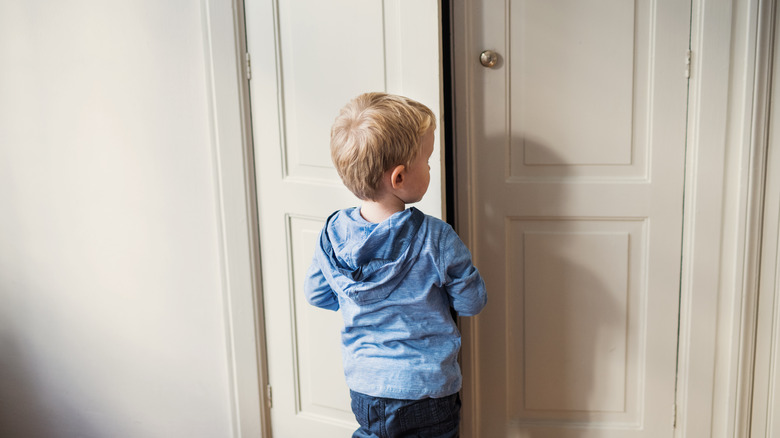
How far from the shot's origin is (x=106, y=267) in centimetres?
245

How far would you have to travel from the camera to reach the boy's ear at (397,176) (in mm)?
1535

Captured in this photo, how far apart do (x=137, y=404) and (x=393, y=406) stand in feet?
3.99

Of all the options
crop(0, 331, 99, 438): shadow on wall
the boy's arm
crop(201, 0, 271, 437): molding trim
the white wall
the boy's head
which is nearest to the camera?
the boy's head

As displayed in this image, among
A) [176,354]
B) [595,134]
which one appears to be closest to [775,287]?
[595,134]

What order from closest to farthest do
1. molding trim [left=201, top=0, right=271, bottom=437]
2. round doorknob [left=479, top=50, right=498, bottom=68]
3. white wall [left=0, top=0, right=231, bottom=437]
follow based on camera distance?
round doorknob [left=479, top=50, right=498, bottom=68] < molding trim [left=201, top=0, right=271, bottom=437] < white wall [left=0, top=0, right=231, bottom=437]

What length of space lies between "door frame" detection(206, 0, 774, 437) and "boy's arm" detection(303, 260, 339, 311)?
514 millimetres

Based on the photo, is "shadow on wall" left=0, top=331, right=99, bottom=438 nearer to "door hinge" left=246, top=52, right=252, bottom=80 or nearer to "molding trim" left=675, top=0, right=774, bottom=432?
"door hinge" left=246, top=52, right=252, bottom=80

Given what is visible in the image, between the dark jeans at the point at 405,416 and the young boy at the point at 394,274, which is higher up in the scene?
the young boy at the point at 394,274

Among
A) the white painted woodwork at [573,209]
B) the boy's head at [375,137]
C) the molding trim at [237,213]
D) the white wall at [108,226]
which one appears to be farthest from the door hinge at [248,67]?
the boy's head at [375,137]

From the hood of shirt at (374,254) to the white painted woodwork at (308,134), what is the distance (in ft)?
1.34

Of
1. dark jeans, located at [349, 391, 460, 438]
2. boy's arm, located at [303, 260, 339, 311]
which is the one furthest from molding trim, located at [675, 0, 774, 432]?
boy's arm, located at [303, 260, 339, 311]

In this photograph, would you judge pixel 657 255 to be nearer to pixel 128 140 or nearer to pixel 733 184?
pixel 733 184

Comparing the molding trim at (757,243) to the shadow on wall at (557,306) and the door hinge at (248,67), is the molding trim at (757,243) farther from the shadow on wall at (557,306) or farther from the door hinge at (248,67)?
the door hinge at (248,67)

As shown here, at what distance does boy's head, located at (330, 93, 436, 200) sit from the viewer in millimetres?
1503
